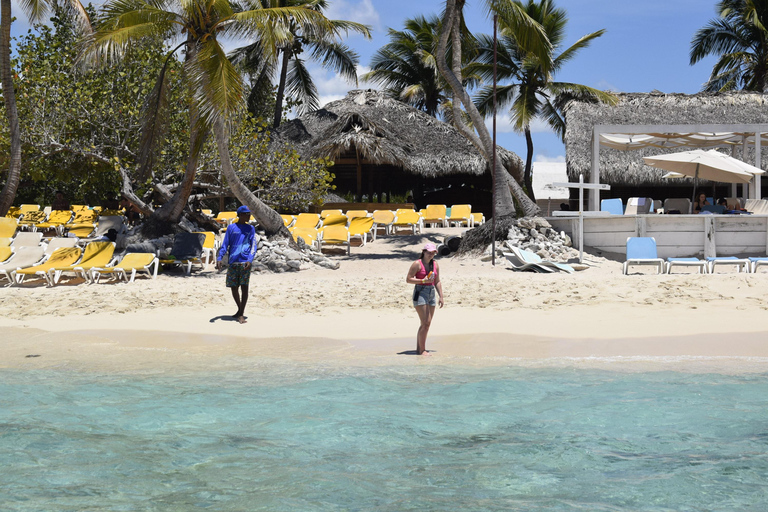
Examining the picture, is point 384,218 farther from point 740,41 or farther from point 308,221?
point 740,41

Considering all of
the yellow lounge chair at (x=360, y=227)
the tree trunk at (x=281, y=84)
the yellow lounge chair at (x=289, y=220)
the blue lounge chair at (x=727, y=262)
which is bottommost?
the blue lounge chair at (x=727, y=262)

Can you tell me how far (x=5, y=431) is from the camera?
259 inches

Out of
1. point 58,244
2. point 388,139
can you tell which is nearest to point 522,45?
point 388,139

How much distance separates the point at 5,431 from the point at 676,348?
6551 millimetres

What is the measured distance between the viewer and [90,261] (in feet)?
41.2

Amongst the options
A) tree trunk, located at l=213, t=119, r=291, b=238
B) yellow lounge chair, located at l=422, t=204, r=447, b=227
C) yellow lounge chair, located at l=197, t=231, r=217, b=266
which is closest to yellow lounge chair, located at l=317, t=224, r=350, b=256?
tree trunk, located at l=213, t=119, r=291, b=238

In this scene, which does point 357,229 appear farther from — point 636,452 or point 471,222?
point 636,452

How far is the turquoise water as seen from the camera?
17.4 feet

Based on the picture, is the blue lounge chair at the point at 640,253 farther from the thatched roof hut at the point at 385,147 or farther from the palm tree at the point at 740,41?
the palm tree at the point at 740,41

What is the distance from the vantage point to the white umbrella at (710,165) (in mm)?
14531

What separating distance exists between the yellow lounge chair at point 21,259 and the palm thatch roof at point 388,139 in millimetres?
9918

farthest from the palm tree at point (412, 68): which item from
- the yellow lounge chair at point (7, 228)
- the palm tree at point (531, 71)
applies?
the yellow lounge chair at point (7, 228)

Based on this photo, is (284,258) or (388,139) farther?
(388,139)

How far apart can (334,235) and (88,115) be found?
6.04 m
